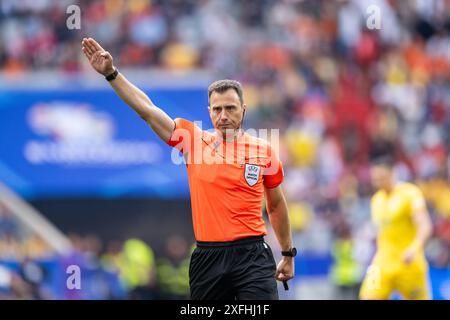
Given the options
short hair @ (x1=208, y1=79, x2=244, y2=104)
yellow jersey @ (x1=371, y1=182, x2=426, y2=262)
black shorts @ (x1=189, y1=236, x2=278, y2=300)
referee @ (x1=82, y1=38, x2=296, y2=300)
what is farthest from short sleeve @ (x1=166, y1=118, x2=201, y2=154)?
yellow jersey @ (x1=371, y1=182, x2=426, y2=262)

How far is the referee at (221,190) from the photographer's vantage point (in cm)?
709

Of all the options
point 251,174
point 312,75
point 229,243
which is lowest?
point 229,243

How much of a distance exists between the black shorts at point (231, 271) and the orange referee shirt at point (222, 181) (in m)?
0.08

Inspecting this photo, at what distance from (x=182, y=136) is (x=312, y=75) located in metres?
14.8

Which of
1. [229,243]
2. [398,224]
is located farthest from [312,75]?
[229,243]

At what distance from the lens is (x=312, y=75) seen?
2177 cm

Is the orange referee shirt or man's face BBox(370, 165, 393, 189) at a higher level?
man's face BBox(370, 165, 393, 189)

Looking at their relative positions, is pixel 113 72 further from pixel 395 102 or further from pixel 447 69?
pixel 447 69

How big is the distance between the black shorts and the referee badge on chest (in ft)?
1.27

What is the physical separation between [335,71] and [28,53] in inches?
266

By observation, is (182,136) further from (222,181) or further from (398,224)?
(398,224)

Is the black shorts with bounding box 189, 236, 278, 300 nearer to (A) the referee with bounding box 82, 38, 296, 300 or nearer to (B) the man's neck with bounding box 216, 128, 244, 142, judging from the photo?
(A) the referee with bounding box 82, 38, 296, 300

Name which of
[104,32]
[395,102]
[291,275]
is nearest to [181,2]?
[104,32]

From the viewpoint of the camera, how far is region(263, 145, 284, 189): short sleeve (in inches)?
291
